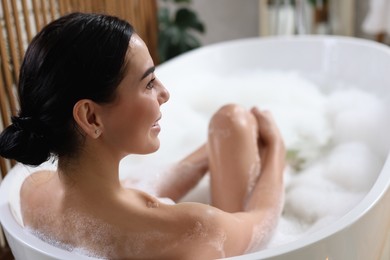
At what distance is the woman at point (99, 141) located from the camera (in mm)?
972

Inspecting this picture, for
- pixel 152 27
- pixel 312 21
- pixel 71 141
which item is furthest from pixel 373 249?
pixel 312 21

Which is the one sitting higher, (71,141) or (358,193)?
(71,141)

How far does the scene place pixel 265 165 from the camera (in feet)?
5.39

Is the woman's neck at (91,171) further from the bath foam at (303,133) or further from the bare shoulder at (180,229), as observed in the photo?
the bath foam at (303,133)

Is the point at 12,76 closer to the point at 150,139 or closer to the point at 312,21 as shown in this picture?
the point at 150,139

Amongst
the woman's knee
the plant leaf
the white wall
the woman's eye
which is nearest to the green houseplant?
the plant leaf

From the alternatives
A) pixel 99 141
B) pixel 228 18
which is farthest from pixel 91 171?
pixel 228 18

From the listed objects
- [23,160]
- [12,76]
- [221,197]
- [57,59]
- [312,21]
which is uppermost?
[57,59]

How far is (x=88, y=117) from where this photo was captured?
38.9 inches

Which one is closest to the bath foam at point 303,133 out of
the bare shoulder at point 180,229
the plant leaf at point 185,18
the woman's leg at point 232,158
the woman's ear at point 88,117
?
the woman's leg at point 232,158

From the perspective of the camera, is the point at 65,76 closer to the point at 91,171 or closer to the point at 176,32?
the point at 91,171

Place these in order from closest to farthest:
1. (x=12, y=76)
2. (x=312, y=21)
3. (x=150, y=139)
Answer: (x=150, y=139), (x=12, y=76), (x=312, y=21)

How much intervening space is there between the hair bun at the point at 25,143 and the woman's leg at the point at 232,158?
650 mm

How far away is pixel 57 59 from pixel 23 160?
23 centimetres
